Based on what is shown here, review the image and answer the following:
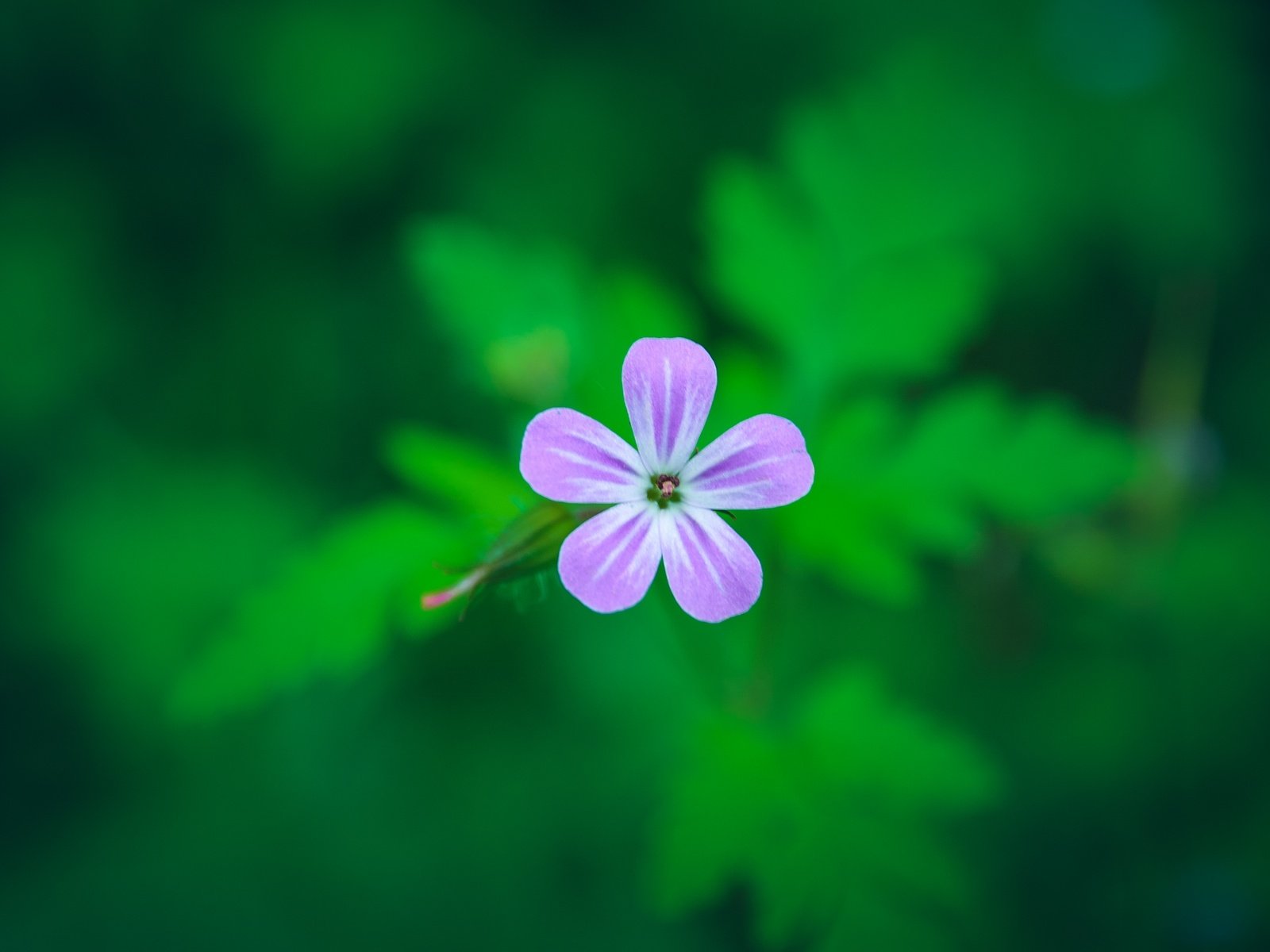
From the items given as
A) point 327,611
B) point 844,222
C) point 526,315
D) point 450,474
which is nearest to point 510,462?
point 526,315

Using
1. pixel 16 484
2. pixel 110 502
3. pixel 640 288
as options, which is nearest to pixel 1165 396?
pixel 640 288

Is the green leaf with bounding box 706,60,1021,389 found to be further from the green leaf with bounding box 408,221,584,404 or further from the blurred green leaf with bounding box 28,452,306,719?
the blurred green leaf with bounding box 28,452,306,719

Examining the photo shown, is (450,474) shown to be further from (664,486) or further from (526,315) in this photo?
(664,486)

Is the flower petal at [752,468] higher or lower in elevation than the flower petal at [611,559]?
higher

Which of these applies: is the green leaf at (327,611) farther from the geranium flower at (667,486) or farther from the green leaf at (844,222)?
the green leaf at (844,222)

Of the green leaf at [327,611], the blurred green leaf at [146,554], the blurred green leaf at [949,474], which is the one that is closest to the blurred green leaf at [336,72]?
the blurred green leaf at [146,554]

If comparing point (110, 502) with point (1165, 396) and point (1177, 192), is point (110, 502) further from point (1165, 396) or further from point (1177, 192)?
point (1177, 192)
